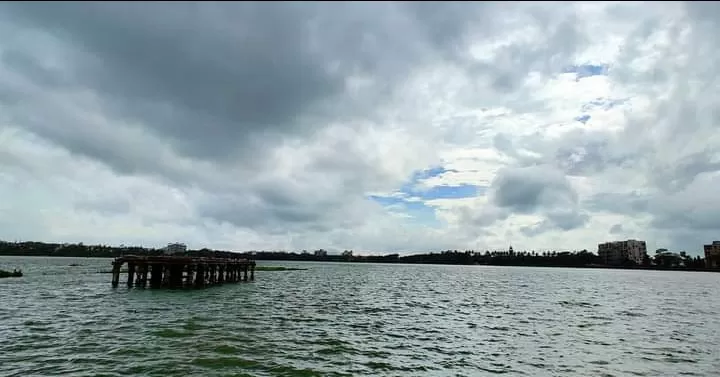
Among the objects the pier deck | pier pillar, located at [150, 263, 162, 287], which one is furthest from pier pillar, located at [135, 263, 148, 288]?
pier pillar, located at [150, 263, 162, 287]

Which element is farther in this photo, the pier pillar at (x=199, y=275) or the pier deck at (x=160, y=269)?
the pier pillar at (x=199, y=275)

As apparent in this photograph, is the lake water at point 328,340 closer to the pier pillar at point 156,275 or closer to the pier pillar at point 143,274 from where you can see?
the pier pillar at point 143,274

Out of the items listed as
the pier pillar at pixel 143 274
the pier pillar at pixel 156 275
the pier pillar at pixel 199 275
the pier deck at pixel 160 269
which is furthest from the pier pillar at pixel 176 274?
the pier pillar at pixel 143 274

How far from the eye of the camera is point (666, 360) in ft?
76.5

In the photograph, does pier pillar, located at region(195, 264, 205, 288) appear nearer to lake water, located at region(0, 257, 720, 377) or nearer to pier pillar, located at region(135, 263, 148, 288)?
pier pillar, located at region(135, 263, 148, 288)

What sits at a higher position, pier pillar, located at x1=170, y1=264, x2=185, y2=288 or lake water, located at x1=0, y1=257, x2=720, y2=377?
pier pillar, located at x1=170, y1=264, x2=185, y2=288

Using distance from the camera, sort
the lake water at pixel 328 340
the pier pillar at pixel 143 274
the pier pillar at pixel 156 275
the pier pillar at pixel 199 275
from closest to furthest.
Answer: the lake water at pixel 328 340 → the pier pillar at pixel 143 274 → the pier pillar at pixel 156 275 → the pier pillar at pixel 199 275

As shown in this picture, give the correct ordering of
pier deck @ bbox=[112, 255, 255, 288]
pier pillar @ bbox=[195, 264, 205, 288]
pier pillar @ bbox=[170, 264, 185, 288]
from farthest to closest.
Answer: pier pillar @ bbox=[195, 264, 205, 288] → pier pillar @ bbox=[170, 264, 185, 288] → pier deck @ bbox=[112, 255, 255, 288]

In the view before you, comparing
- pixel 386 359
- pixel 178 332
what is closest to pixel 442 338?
pixel 386 359

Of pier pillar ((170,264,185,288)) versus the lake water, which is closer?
the lake water

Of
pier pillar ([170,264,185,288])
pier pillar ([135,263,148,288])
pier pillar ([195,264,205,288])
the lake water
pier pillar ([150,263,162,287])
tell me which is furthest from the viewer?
pier pillar ([195,264,205,288])

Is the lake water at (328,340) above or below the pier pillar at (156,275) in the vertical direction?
below

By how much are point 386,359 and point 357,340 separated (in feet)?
15.4

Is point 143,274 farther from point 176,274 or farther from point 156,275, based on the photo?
point 176,274
